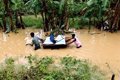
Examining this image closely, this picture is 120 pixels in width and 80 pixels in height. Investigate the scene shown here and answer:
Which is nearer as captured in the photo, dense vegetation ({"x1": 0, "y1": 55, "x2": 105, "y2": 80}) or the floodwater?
dense vegetation ({"x1": 0, "y1": 55, "x2": 105, "y2": 80})

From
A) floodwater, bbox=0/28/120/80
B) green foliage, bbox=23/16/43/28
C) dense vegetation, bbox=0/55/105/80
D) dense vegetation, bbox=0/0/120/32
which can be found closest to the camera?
dense vegetation, bbox=0/55/105/80

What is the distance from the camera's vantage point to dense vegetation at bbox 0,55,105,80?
12.0m

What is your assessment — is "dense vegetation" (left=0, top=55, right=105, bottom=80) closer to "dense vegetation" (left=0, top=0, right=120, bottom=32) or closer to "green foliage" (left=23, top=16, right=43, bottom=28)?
"dense vegetation" (left=0, top=0, right=120, bottom=32)

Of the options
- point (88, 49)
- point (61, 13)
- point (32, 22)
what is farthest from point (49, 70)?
point (32, 22)

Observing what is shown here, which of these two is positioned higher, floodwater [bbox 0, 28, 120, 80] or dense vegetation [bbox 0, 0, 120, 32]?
dense vegetation [bbox 0, 0, 120, 32]

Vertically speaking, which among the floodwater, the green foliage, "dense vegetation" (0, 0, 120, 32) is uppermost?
"dense vegetation" (0, 0, 120, 32)

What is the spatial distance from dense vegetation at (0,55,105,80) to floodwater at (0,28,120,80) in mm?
863

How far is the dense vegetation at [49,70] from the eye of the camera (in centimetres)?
→ 1204

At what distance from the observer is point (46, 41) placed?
1619 cm

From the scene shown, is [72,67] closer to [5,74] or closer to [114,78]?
[114,78]

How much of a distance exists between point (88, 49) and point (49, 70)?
3809mm

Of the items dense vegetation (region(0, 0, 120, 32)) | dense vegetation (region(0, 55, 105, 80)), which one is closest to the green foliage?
dense vegetation (region(0, 0, 120, 32))

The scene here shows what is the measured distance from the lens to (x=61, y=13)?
18.4 meters

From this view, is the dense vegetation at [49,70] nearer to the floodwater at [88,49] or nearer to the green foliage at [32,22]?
the floodwater at [88,49]
